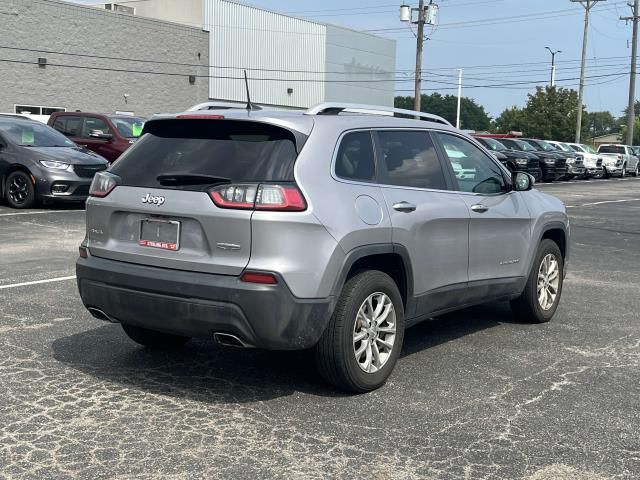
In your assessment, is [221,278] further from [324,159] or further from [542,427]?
[542,427]

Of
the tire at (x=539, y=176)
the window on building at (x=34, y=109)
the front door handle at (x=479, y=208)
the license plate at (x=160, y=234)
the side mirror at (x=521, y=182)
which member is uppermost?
the window on building at (x=34, y=109)

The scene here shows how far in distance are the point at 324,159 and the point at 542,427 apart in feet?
6.31

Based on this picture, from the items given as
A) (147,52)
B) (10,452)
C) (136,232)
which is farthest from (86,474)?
(147,52)

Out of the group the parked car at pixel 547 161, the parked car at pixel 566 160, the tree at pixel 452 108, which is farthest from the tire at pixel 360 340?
the tree at pixel 452 108

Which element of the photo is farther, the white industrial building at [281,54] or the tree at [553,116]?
the tree at [553,116]

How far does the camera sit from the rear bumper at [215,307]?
445 cm

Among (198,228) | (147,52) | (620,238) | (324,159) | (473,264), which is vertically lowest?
(620,238)

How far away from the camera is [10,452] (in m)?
3.98

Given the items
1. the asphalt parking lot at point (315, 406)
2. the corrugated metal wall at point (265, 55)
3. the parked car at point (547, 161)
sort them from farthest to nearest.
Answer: the corrugated metal wall at point (265, 55) < the parked car at point (547, 161) < the asphalt parking lot at point (315, 406)

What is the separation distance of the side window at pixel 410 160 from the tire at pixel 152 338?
187 cm

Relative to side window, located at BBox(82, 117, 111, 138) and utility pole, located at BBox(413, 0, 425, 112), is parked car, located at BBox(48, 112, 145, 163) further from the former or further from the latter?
utility pole, located at BBox(413, 0, 425, 112)

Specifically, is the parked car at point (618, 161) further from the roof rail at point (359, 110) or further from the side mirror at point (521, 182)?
the roof rail at point (359, 110)

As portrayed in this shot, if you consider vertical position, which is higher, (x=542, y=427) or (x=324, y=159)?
(x=324, y=159)

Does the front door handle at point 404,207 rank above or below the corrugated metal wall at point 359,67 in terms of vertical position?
below
